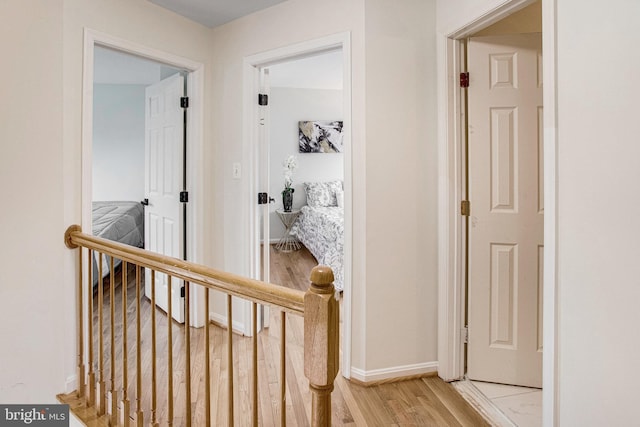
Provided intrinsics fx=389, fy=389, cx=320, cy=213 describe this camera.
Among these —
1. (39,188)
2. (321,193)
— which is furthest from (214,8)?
(321,193)

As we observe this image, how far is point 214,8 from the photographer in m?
2.64

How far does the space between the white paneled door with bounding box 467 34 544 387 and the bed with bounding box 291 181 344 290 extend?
151cm

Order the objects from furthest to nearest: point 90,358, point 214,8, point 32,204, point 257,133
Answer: point 257,133 < point 214,8 < point 90,358 < point 32,204

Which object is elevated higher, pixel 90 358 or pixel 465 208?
pixel 465 208

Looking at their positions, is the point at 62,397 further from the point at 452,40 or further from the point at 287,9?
the point at 452,40

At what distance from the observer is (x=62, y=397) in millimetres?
2014

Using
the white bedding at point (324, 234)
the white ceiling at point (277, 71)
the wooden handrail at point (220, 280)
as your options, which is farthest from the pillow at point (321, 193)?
the wooden handrail at point (220, 280)

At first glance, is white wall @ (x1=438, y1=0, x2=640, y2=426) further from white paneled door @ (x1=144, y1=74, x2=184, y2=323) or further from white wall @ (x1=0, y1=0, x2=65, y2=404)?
white paneled door @ (x1=144, y1=74, x2=184, y2=323)

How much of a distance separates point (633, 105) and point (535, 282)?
121 centimetres

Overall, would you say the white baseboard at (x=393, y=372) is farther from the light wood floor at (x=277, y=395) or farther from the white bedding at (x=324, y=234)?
the white bedding at (x=324, y=234)

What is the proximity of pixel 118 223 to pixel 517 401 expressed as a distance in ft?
13.2

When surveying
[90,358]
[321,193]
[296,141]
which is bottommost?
[90,358]

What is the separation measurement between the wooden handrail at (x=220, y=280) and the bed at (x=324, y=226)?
2059mm

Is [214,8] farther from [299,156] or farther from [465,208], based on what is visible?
[299,156]
